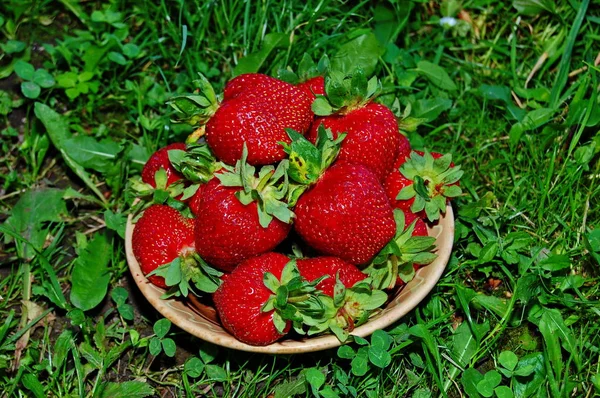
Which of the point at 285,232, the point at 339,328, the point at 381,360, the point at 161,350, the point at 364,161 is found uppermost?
the point at 364,161

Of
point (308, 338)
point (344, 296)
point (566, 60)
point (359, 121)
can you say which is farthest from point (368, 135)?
point (566, 60)

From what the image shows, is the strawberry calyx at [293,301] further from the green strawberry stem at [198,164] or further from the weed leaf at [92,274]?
the weed leaf at [92,274]

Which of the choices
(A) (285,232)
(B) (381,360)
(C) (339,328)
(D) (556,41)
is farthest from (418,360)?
(D) (556,41)

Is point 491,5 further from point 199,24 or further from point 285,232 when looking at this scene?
point 285,232

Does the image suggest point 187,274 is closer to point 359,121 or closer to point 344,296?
point 344,296

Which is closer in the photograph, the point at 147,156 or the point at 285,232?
the point at 285,232

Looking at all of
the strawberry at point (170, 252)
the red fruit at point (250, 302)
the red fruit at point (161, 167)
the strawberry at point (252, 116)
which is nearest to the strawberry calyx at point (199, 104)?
the strawberry at point (252, 116)

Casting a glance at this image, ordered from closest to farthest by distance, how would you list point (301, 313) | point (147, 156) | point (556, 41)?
1. point (301, 313)
2. point (147, 156)
3. point (556, 41)

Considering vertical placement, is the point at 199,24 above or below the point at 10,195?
above
